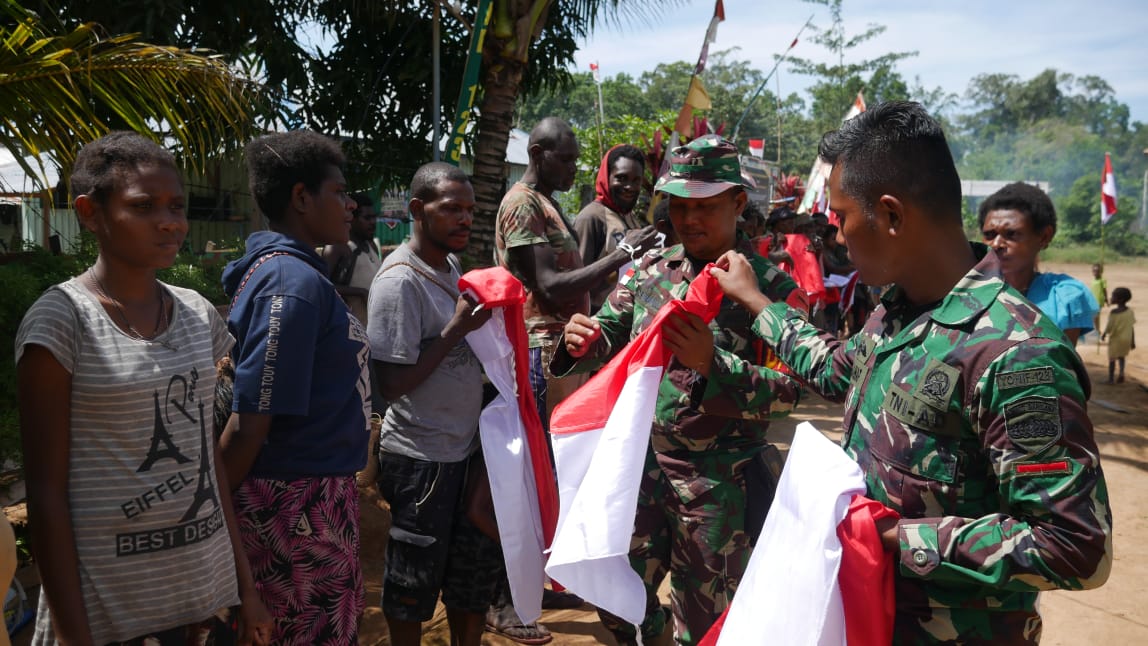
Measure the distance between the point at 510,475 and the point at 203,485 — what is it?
1206 millimetres

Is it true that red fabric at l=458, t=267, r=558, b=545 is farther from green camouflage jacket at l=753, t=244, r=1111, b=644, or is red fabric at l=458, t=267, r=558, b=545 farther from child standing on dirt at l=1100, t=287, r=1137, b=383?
child standing on dirt at l=1100, t=287, r=1137, b=383

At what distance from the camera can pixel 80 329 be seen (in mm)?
1856

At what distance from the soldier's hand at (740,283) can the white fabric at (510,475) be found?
99 centimetres

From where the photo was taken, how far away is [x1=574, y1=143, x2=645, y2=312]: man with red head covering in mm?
5098

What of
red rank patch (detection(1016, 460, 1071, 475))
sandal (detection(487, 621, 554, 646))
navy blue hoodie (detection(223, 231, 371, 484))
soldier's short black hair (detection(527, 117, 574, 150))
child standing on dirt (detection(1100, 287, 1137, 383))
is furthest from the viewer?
child standing on dirt (detection(1100, 287, 1137, 383))

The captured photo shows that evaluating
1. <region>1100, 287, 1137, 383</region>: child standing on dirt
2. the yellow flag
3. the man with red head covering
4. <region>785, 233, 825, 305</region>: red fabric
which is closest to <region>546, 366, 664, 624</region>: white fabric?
the man with red head covering

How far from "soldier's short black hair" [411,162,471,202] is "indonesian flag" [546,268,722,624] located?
3.49 feet

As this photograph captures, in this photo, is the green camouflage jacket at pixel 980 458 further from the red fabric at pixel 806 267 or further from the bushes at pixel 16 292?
the red fabric at pixel 806 267

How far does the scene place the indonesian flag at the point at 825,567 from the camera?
1650mm

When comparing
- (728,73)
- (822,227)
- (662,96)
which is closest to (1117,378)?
(822,227)

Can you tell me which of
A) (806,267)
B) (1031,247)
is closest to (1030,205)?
(1031,247)

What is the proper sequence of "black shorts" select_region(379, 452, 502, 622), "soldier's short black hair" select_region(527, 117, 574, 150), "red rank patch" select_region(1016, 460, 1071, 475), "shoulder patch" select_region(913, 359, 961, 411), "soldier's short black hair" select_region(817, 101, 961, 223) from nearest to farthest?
"red rank patch" select_region(1016, 460, 1071, 475)
"shoulder patch" select_region(913, 359, 961, 411)
"soldier's short black hair" select_region(817, 101, 961, 223)
"black shorts" select_region(379, 452, 502, 622)
"soldier's short black hair" select_region(527, 117, 574, 150)

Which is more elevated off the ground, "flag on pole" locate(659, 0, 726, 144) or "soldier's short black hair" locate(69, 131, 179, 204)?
"flag on pole" locate(659, 0, 726, 144)

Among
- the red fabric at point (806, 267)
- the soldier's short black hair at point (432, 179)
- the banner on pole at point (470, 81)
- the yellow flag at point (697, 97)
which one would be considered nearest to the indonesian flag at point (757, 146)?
the red fabric at point (806, 267)
